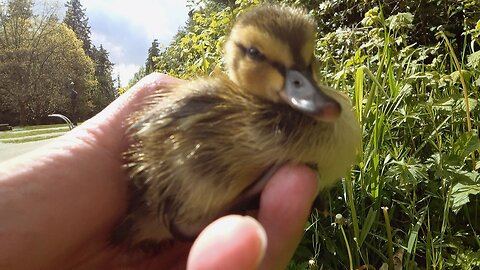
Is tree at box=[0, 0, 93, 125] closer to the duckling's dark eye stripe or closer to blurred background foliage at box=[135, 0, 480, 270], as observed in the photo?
blurred background foliage at box=[135, 0, 480, 270]

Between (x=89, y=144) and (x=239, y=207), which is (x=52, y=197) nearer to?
(x=89, y=144)

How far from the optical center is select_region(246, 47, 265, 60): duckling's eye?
1252mm

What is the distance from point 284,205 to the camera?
1.04m

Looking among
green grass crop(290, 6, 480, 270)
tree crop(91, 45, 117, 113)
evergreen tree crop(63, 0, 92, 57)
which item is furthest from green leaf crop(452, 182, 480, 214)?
evergreen tree crop(63, 0, 92, 57)

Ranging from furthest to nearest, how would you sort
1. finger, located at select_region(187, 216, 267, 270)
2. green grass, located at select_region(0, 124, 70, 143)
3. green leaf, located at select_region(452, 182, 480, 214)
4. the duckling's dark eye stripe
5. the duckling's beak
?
green grass, located at select_region(0, 124, 70, 143)
green leaf, located at select_region(452, 182, 480, 214)
the duckling's dark eye stripe
the duckling's beak
finger, located at select_region(187, 216, 267, 270)

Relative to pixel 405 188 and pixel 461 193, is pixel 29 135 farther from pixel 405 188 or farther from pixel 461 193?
pixel 461 193

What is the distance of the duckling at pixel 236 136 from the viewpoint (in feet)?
3.51

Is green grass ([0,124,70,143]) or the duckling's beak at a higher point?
the duckling's beak

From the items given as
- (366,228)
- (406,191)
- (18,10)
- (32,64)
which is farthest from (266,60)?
(18,10)

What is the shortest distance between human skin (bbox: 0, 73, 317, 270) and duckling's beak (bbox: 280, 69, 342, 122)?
0.13 meters

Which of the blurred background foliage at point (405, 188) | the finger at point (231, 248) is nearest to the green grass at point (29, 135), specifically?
the blurred background foliage at point (405, 188)

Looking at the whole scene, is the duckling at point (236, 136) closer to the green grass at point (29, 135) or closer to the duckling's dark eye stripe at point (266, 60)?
the duckling's dark eye stripe at point (266, 60)

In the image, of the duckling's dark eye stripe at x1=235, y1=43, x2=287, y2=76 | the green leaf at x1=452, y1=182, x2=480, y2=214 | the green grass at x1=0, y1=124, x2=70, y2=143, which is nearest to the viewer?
the duckling's dark eye stripe at x1=235, y1=43, x2=287, y2=76

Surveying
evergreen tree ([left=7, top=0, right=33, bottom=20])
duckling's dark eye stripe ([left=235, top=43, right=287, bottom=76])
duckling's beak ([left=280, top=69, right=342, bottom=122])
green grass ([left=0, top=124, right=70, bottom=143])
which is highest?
evergreen tree ([left=7, top=0, right=33, bottom=20])
